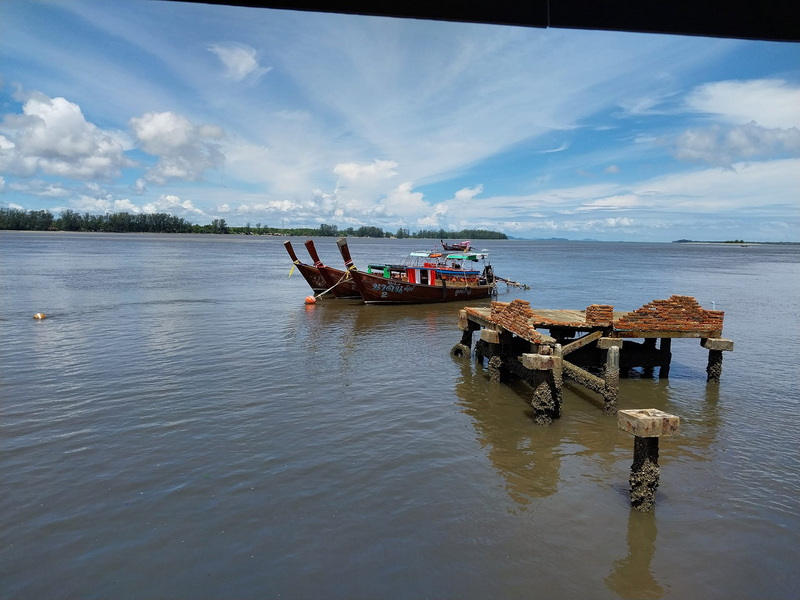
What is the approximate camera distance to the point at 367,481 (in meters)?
8.00

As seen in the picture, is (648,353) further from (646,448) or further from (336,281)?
(336,281)

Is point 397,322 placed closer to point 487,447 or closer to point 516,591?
point 487,447

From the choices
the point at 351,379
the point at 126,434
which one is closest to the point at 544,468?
the point at 351,379

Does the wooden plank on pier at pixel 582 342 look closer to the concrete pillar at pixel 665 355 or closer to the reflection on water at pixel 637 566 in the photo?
the concrete pillar at pixel 665 355

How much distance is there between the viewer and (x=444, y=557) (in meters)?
6.22

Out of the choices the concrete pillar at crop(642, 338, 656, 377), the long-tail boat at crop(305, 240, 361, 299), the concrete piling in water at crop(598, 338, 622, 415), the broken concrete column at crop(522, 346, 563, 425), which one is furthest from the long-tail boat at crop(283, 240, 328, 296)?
the broken concrete column at crop(522, 346, 563, 425)

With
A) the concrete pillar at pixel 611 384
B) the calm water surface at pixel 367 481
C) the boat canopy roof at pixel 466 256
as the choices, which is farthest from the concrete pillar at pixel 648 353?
the boat canopy roof at pixel 466 256

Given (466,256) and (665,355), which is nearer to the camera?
(665,355)

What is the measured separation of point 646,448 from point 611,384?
4.36m

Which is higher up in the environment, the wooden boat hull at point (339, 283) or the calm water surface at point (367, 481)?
the wooden boat hull at point (339, 283)

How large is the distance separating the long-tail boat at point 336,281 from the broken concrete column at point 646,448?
24811mm

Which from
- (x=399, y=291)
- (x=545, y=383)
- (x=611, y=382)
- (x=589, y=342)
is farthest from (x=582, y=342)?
(x=399, y=291)

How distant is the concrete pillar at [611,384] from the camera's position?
1146cm

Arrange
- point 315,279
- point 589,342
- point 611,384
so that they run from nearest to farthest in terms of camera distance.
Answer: point 611,384, point 589,342, point 315,279
